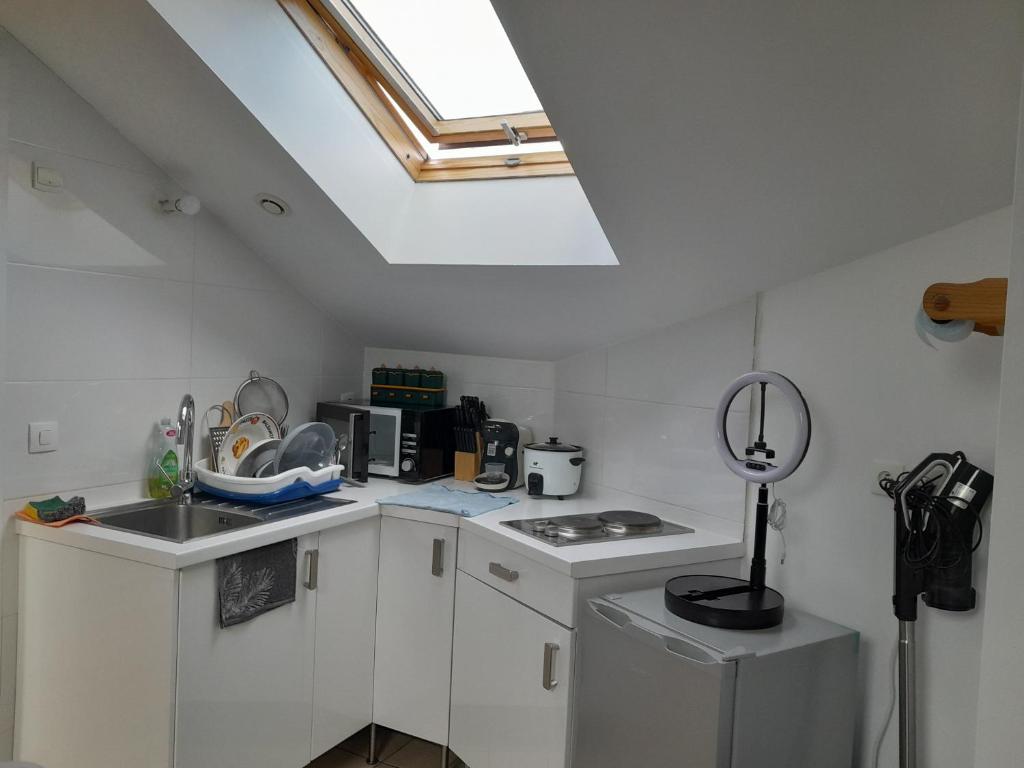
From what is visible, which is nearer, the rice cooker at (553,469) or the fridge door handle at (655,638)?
the fridge door handle at (655,638)

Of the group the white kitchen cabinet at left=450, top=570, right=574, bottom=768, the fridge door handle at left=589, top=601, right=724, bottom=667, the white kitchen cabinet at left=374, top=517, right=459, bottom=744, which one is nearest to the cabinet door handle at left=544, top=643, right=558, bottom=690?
the white kitchen cabinet at left=450, top=570, right=574, bottom=768

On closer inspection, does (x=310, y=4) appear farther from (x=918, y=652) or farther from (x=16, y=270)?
(x=918, y=652)

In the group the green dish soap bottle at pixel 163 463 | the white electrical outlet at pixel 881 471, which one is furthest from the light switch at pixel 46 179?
the white electrical outlet at pixel 881 471

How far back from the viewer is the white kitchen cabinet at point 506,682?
1.99m

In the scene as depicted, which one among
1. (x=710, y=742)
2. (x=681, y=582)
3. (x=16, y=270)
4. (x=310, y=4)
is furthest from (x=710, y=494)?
(x=16, y=270)

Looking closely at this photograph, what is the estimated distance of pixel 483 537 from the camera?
2268 millimetres

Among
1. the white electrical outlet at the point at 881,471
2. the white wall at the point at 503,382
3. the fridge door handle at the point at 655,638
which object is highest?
the white wall at the point at 503,382

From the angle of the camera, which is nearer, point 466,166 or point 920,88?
point 920,88

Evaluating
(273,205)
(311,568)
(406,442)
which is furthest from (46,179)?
(406,442)

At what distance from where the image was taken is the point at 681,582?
1896 millimetres

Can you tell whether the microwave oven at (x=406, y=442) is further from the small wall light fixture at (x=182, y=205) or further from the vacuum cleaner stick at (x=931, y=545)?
the vacuum cleaner stick at (x=931, y=545)

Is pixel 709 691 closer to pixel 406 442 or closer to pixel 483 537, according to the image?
pixel 483 537

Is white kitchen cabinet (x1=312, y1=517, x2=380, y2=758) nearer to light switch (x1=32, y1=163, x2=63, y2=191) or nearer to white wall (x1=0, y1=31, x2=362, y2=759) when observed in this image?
white wall (x1=0, y1=31, x2=362, y2=759)

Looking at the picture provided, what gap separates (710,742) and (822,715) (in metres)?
0.34
